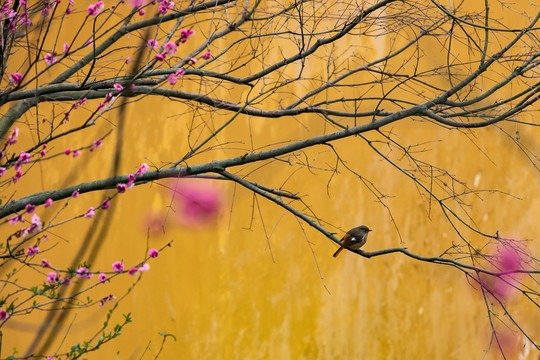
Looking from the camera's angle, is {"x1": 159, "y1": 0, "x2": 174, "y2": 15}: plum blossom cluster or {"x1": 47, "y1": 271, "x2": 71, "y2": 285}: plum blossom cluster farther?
{"x1": 159, "y1": 0, "x2": 174, "y2": 15}: plum blossom cluster

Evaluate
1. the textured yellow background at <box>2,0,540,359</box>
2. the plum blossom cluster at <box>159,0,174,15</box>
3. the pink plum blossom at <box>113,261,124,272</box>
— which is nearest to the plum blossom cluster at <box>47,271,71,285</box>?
the pink plum blossom at <box>113,261,124,272</box>

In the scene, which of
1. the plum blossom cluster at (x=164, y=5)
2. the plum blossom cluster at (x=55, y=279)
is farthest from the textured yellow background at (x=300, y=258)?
the plum blossom cluster at (x=55, y=279)

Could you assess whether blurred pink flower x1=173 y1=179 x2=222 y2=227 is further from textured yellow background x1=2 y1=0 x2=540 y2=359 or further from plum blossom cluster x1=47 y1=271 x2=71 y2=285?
plum blossom cluster x1=47 y1=271 x2=71 y2=285

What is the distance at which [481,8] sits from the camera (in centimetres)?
482

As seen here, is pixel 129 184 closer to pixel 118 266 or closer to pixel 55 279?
pixel 118 266

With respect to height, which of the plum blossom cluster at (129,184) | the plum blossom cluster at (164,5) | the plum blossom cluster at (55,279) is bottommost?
the plum blossom cluster at (55,279)

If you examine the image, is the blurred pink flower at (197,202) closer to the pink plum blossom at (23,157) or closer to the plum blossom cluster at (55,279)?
the plum blossom cluster at (55,279)

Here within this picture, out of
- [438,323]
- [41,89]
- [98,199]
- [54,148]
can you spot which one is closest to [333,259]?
[438,323]

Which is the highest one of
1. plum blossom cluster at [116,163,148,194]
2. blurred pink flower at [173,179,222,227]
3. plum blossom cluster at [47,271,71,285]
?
blurred pink flower at [173,179,222,227]

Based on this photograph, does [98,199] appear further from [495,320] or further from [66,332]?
[495,320]

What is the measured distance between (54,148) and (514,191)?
3.38 meters

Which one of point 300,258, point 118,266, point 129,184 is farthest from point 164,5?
point 300,258

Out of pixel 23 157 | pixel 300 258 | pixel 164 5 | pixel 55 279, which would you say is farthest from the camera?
pixel 300 258

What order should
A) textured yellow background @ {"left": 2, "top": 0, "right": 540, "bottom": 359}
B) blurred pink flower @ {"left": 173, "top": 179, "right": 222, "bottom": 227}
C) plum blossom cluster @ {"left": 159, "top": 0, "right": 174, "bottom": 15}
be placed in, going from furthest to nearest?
blurred pink flower @ {"left": 173, "top": 179, "right": 222, "bottom": 227}, textured yellow background @ {"left": 2, "top": 0, "right": 540, "bottom": 359}, plum blossom cluster @ {"left": 159, "top": 0, "right": 174, "bottom": 15}
